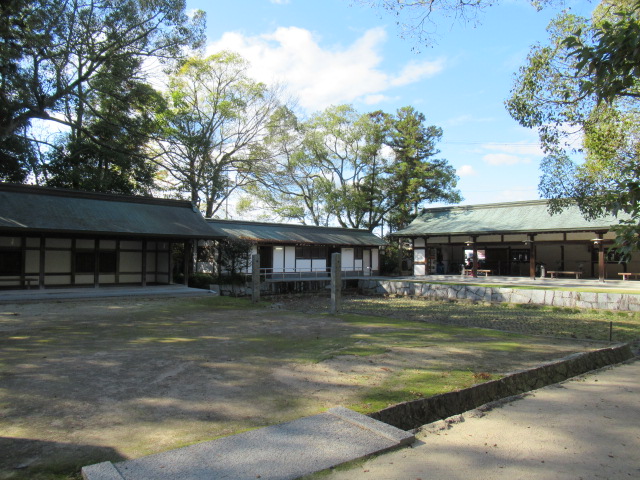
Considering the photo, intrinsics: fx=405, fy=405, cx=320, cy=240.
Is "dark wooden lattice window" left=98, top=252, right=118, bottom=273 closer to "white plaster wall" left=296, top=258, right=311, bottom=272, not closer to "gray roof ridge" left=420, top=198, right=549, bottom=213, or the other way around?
"white plaster wall" left=296, top=258, right=311, bottom=272

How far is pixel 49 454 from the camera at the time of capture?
314cm

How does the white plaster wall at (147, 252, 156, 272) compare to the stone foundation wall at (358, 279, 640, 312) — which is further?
the white plaster wall at (147, 252, 156, 272)

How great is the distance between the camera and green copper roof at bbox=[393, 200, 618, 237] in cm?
2114

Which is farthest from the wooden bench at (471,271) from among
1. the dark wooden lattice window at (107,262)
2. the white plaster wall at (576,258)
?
the dark wooden lattice window at (107,262)

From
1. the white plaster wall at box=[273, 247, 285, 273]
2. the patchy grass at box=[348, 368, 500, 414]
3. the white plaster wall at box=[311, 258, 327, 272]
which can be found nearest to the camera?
the patchy grass at box=[348, 368, 500, 414]

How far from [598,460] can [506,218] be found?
23.8m

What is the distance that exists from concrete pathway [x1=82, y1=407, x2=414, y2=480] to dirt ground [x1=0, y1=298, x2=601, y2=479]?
1.04 feet

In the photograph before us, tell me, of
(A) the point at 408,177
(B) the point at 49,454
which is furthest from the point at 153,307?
(A) the point at 408,177

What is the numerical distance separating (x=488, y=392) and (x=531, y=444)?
1451 mm

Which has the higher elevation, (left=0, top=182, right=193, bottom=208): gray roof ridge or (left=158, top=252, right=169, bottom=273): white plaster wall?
(left=0, top=182, right=193, bottom=208): gray roof ridge

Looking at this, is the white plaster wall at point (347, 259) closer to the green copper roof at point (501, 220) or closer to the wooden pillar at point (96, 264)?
the green copper roof at point (501, 220)

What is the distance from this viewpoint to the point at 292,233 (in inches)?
984

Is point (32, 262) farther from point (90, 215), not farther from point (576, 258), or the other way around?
point (576, 258)

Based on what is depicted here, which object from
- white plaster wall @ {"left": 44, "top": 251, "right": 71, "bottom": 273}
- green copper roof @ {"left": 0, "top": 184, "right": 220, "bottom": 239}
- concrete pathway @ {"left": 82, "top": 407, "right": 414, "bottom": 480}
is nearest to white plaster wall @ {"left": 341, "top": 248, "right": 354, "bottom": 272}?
green copper roof @ {"left": 0, "top": 184, "right": 220, "bottom": 239}
